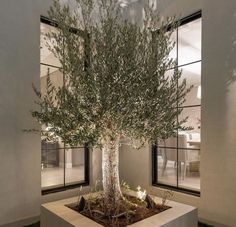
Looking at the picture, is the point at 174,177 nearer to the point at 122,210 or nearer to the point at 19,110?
the point at 122,210

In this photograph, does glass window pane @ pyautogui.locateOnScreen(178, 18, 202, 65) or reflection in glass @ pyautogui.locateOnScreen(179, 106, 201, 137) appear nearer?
glass window pane @ pyautogui.locateOnScreen(178, 18, 202, 65)

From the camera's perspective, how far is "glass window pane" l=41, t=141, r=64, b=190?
127 inches

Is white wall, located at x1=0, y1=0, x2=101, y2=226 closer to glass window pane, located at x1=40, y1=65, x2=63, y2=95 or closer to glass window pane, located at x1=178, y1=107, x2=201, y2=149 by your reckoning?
glass window pane, located at x1=40, y1=65, x2=63, y2=95

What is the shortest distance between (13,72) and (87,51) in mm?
1255

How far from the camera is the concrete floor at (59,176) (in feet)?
10.7

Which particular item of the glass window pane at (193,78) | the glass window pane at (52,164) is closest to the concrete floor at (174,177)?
the glass window pane at (193,78)

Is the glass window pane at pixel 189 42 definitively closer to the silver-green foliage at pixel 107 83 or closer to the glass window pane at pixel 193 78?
the glass window pane at pixel 193 78

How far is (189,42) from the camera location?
3354 millimetres

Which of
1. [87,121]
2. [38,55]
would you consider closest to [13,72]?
[38,55]

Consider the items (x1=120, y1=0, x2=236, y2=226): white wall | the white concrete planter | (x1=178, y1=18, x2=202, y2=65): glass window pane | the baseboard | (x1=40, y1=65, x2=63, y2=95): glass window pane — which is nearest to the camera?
the white concrete planter

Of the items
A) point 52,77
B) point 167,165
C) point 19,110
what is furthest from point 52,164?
Answer: point 167,165

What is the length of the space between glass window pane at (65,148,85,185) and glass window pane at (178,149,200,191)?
1.51 metres

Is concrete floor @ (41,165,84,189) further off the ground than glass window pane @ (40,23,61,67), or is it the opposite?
glass window pane @ (40,23,61,67)

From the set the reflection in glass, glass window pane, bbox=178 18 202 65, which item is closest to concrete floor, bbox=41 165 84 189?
the reflection in glass
